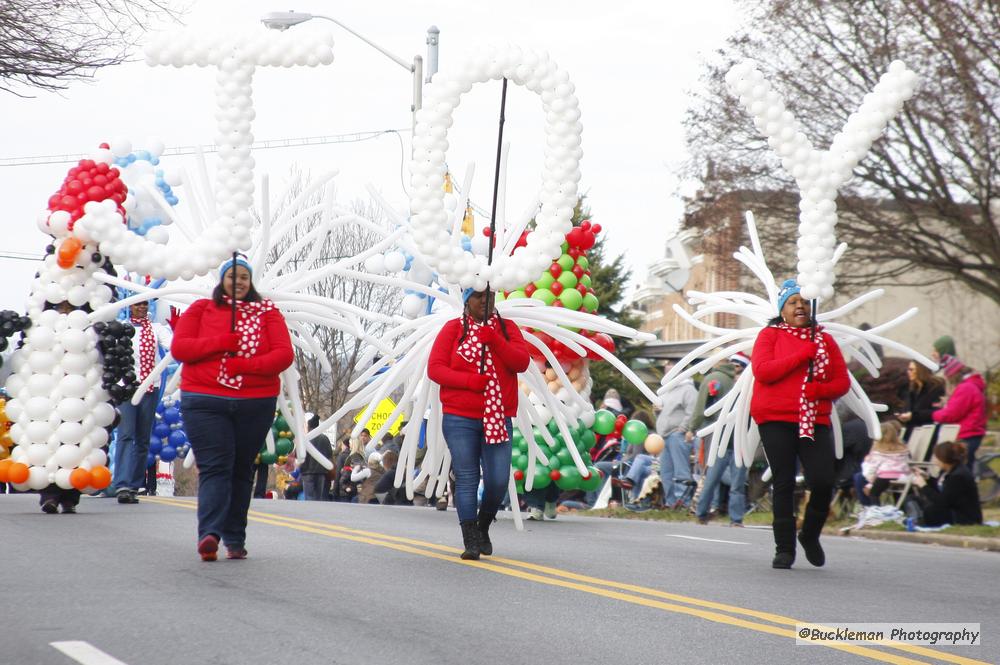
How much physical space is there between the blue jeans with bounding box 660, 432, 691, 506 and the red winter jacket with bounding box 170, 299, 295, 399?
9324 millimetres

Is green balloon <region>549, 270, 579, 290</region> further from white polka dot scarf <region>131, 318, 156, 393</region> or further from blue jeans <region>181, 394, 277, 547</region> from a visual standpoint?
blue jeans <region>181, 394, 277, 547</region>

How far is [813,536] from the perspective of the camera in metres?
9.80

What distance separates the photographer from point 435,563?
914 cm

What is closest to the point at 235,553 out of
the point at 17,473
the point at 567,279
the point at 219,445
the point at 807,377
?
the point at 219,445

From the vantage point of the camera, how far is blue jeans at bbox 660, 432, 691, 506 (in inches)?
702

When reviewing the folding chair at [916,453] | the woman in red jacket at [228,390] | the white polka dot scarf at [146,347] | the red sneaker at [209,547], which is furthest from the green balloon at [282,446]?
the red sneaker at [209,547]

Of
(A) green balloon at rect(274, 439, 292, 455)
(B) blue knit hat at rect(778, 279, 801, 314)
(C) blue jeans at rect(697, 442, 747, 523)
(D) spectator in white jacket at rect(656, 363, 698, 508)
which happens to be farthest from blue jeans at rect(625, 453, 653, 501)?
(B) blue knit hat at rect(778, 279, 801, 314)

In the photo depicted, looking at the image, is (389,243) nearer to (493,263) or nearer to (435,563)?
(493,263)

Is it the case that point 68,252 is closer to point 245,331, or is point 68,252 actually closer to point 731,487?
point 245,331

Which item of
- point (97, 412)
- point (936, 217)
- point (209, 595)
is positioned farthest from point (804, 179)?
point (936, 217)

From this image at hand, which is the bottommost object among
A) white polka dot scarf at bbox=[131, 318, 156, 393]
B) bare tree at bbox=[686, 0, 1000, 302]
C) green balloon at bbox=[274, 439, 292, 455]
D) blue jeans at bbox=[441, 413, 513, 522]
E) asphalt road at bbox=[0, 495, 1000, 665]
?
asphalt road at bbox=[0, 495, 1000, 665]

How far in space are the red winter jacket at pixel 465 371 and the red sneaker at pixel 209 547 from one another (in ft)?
5.53

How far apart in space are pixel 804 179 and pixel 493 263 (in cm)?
233

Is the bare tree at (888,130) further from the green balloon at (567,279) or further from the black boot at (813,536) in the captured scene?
the black boot at (813,536)
